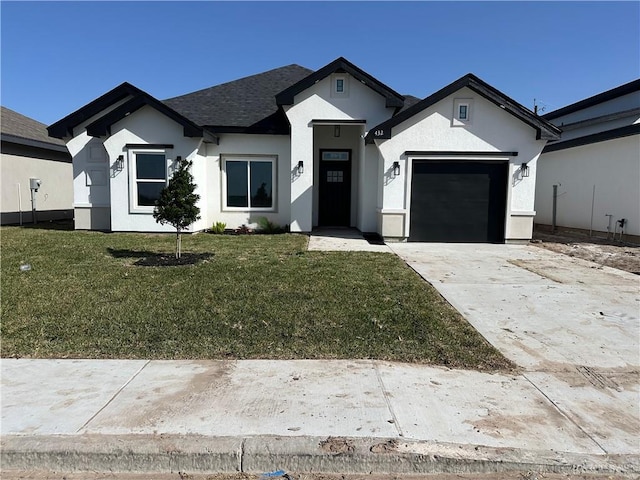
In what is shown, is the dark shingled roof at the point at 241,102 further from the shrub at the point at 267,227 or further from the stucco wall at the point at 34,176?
the stucco wall at the point at 34,176

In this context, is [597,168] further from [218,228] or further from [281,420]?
[281,420]

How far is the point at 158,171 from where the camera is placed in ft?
46.0

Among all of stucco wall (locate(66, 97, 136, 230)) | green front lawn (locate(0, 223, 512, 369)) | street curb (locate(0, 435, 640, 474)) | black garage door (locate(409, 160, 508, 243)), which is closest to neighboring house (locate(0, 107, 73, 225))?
stucco wall (locate(66, 97, 136, 230))

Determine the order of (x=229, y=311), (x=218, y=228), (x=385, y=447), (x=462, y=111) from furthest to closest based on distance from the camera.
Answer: (x=218, y=228), (x=462, y=111), (x=229, y=311), (x=385, y=447)

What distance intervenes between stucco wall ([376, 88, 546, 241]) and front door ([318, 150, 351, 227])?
3.64 meters

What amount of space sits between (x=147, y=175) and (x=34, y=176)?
7.49 metres

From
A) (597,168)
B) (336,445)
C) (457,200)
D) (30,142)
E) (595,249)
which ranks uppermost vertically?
(30,142)

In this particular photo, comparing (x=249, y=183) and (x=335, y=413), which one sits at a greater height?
(x=249, y=183)

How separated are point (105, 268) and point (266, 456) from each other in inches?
258

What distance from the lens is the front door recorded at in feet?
54.1

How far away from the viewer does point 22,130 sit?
706 inches

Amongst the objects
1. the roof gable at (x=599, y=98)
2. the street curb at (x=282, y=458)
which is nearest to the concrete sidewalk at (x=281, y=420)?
the street curb at (x=282, y=458)

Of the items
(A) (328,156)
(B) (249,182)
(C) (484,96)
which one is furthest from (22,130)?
(C) (484,96)

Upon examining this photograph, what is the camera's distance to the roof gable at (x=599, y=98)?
56.5 ft
